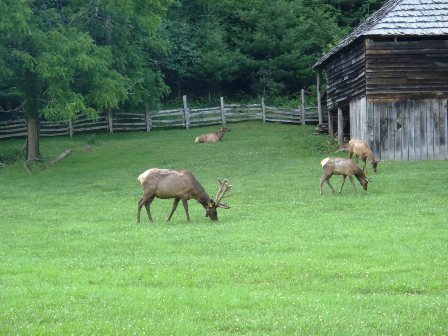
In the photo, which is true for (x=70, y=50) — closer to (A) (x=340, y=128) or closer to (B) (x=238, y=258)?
(A) (x=340, y=128)

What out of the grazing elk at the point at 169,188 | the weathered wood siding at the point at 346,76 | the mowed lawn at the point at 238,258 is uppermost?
the weathered wood siding at the point at 346,76

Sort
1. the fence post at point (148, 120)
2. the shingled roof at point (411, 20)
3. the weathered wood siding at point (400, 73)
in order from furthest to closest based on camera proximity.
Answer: the fence post at point (148, 120)
the weathered wood siding at point (400, 73)
the shingled roof at point (411, 20)

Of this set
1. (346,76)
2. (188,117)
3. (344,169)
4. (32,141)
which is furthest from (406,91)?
(188,117)

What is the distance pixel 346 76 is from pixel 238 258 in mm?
24496

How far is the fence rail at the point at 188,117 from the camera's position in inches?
1936

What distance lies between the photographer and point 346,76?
37875mm

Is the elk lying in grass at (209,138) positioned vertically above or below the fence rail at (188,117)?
below

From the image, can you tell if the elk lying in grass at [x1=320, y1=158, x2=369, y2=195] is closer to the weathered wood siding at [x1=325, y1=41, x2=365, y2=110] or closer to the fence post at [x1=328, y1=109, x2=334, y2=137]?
the weathered wood siding at [x1=325, y1=41, x2=365, y2=110]

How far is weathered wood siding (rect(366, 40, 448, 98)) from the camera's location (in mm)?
34062

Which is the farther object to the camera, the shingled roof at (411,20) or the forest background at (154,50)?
the forest background at (154,50)

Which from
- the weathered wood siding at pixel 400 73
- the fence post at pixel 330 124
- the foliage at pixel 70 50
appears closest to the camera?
the foliage at pixel 70 50

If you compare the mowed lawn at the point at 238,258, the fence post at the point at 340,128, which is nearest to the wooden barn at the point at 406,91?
the mowed lawn at the point at 238,258

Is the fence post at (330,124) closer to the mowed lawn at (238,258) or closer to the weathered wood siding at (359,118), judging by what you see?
the weathered wood siding at (359,118)

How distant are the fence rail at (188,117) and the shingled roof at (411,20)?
14936 mm
